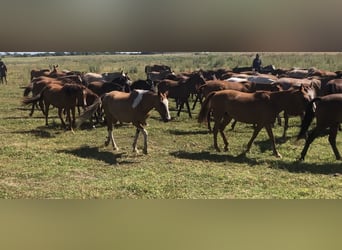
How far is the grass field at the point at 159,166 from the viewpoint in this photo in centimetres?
530

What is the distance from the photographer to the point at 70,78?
54.4 feet

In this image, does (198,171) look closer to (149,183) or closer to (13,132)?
(149,183)

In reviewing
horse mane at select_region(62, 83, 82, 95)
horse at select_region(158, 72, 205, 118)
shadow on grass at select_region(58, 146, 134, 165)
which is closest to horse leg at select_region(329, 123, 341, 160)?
shadow on grass at select_region(58, 146, 134, 165)

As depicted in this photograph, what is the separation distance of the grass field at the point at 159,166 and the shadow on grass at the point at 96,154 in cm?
2

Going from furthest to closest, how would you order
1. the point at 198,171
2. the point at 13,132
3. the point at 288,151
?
the point at 13,132 → the point at 288,151 → the point at 198,171

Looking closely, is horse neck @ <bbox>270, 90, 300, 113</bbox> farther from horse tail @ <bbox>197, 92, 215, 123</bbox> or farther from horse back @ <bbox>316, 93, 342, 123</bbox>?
horse tail @ <bbox>197, 92, 215, 123</bbox>

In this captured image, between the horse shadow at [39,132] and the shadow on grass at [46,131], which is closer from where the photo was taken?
the horse shadow at [39,132]

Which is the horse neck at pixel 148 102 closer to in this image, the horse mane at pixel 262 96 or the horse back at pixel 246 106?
the horse back at pixel 246 106

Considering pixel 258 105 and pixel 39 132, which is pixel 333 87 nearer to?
pixel 258 105

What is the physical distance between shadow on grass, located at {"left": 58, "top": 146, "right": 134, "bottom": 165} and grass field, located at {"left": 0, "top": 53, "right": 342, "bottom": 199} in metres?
0.02

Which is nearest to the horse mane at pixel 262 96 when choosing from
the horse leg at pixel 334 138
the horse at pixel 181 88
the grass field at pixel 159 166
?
the grass field at pixel 159 166

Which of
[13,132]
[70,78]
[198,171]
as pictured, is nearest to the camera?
[198,171]

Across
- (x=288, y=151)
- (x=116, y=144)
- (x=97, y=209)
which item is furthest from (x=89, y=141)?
(x=97, y=209)
